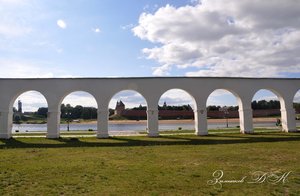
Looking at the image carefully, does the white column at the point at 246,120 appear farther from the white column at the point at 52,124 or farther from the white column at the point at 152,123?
the white column at the point at 52,124

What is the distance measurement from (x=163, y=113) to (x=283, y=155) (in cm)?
5852

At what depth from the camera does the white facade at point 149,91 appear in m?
21.2

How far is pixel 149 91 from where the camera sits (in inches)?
862

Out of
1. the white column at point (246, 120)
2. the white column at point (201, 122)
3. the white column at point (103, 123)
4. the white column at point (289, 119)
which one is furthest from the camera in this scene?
the white column at point (289, 119)

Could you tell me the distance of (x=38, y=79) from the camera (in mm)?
21234

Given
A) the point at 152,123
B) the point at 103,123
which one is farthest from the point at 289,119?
the point at 103,123

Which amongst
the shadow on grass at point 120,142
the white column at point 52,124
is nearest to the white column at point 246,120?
the shadow on grass at point 120,142

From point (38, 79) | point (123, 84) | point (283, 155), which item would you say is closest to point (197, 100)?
point (123, 84)

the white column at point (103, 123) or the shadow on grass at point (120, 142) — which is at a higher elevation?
the white column at point (103, 123)

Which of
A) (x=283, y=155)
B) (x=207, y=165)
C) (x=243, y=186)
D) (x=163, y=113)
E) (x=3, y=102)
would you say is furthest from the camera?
(x=163, y=113)

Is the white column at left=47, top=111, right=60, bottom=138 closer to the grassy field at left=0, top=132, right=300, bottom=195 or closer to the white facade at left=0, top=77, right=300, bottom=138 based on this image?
the white facade at left=0, top=77, right=300, bottom=138

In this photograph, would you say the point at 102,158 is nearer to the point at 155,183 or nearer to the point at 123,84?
the point at 155,183

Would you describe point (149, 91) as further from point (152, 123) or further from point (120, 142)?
point (120, 142)

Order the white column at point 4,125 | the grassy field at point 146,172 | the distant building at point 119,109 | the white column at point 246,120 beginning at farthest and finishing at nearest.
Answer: the distant building at point 119,109 → the white column at point 246,120 → the white column at point 4,125 → the grassy field at point 146,172
